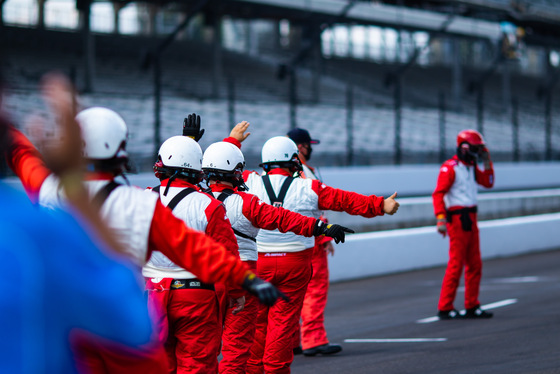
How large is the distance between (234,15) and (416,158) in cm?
941

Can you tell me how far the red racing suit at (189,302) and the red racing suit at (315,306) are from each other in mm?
2973

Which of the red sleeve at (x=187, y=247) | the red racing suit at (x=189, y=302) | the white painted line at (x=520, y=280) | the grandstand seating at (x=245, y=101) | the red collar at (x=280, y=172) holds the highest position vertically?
the grandstand seating at (x=245, y=101)

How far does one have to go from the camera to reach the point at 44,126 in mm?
2482

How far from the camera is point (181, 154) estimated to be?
16.0 ft

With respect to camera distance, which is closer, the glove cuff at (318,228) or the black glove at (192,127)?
the glove cuff at (318,228)

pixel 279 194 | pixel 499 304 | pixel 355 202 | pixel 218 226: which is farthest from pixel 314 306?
pixel 499 304

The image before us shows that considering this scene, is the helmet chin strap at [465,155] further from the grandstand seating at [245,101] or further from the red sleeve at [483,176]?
the grandstand seating at [245,101]

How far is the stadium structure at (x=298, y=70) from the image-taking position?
65.6 ft

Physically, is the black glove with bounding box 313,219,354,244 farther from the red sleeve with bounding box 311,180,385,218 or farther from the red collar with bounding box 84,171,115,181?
the red collar with bounding box 84,171,115,181

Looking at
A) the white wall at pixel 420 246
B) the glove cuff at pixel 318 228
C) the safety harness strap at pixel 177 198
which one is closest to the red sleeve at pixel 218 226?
the safety harness strap at pixel 177 198

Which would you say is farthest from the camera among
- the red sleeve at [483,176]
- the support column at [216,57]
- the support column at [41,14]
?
the support column at [41,14]

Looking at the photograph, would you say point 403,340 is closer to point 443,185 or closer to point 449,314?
point 449,314

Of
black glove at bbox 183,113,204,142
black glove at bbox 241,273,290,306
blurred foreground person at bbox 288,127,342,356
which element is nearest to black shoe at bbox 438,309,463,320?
blurred foreground person at bbox 288,127,342,356

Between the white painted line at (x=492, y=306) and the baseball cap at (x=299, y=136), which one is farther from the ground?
A: the baseball cap at (x=299, y=136)
